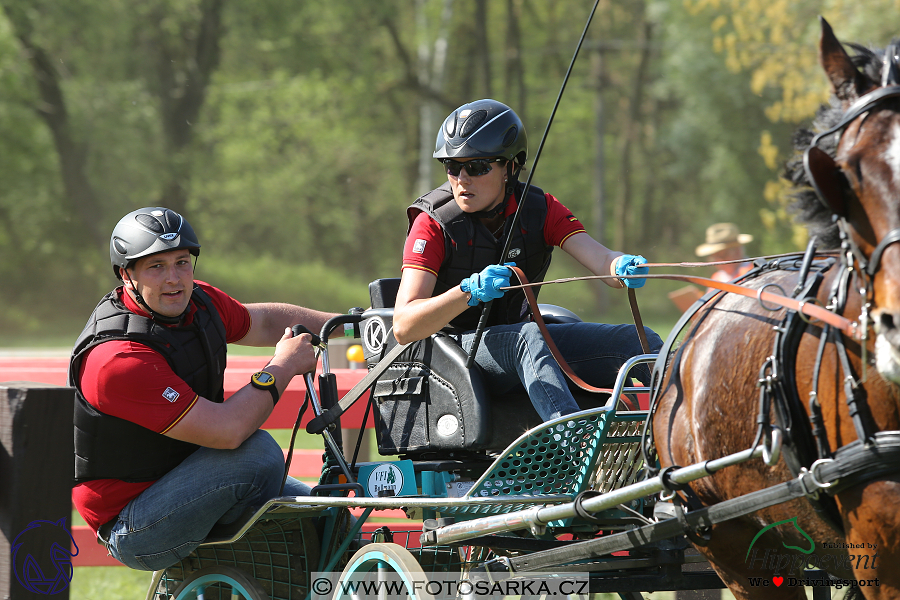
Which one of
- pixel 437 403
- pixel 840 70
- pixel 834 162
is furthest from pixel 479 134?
pixel 834 162

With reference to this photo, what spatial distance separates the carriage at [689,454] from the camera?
2.15m

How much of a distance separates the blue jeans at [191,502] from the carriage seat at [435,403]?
54cm

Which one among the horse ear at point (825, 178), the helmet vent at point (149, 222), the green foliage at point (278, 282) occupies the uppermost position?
the green foliage at point (278, 282)

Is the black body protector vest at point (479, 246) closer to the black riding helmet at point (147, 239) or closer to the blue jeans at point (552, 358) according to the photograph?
the blue jeans at point (552, 358)

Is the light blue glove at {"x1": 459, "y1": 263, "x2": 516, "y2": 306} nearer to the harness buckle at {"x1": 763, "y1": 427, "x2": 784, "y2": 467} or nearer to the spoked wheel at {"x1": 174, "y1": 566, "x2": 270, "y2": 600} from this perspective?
the harness buckle at {"x1": 763, "y1": 427, "x2": 784, "y2": 467}

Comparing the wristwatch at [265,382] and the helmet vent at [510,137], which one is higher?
the helmet vent at [510,137]

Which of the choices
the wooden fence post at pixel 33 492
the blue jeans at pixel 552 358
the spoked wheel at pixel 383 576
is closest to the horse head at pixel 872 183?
the blue jeans at pixel 552 358

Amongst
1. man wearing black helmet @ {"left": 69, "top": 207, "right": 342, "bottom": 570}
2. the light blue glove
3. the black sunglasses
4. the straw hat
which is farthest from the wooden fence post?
the straw hat

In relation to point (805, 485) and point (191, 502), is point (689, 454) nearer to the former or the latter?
point (805, 485)

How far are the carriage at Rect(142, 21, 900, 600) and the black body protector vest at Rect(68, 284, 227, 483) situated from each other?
0.39 m

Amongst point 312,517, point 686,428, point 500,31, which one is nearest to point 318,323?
point 312,517

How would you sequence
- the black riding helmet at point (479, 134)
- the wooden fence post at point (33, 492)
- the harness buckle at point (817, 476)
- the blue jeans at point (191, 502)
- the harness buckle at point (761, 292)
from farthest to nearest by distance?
the black riding helmet at point (479, 134), the blue jeans at point (191, 502), the wooden fence post at point (33, 492), the harness buckle at point (761, 292), the harness buckle at point (817, 476)

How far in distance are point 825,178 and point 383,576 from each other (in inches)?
84.7

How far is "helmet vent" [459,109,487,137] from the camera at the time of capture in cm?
370
